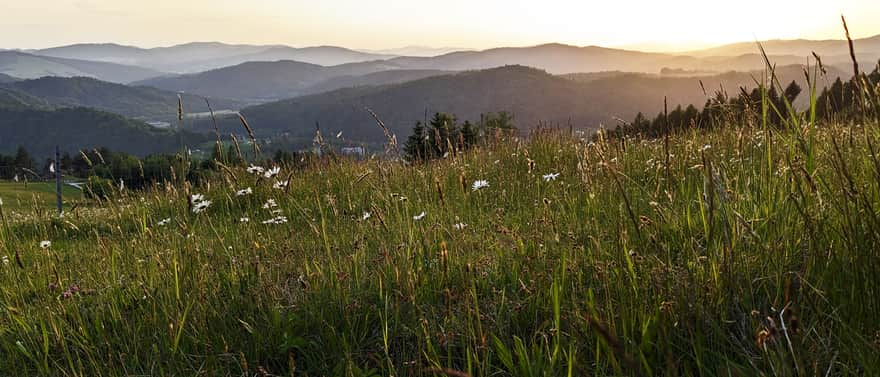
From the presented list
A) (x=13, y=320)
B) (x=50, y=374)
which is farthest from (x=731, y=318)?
(x=13, y=320)

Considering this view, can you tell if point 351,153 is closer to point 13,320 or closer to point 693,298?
point 13,320

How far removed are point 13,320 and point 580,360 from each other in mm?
2834

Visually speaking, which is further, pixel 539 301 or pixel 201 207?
pixel 201 207

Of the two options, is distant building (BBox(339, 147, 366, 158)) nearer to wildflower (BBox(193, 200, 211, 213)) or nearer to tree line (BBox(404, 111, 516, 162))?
tree line (BBox(404, 111, 516, 162))

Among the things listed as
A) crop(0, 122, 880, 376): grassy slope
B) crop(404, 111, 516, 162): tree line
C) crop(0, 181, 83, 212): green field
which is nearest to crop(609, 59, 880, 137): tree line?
crop(0, 122, 880, 376): grassy slope

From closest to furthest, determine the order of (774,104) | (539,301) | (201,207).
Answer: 1. (539,301)
2. (774,104)
3. (201,207)

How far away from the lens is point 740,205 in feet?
8.64

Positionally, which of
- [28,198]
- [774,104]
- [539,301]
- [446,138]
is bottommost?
[28,198]

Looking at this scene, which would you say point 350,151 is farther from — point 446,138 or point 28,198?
point 28,198

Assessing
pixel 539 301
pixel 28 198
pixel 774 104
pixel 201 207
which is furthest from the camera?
pixel 28 198

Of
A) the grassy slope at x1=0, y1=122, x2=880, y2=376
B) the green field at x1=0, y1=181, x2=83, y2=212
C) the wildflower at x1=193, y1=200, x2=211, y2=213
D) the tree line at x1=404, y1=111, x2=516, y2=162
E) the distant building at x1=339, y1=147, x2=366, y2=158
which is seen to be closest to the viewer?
the grassy slope at x1=0, y1=122, x2=880, y2=376

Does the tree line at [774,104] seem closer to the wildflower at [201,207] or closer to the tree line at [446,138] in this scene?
the tree line at [446,138]

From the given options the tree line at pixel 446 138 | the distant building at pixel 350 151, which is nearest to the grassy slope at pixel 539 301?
the tree line at pixel 446 138

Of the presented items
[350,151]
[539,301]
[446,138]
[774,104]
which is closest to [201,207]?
[539,301]
